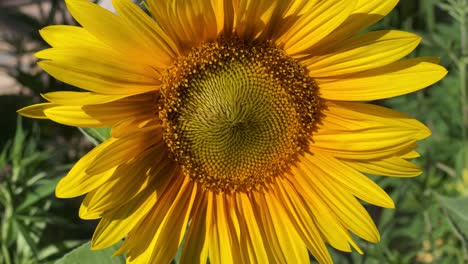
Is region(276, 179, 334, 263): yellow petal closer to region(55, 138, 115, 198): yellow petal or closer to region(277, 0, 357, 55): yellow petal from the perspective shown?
region(277, 0, 357, 55): yellow petal

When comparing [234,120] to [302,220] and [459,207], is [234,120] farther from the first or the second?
[459,207]

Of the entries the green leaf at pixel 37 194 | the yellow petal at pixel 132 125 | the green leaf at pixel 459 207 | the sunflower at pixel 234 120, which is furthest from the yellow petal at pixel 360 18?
the green leaf at pixel 37 194

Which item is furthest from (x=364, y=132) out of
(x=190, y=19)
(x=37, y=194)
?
(x=37, y=194)

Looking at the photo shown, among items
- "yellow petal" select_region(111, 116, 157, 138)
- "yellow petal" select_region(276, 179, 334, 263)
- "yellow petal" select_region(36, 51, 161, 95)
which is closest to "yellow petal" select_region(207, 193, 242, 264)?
"yellow petal" select_region(276, 179, 334, 263)

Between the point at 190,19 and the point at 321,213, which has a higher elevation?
the point at 190,19

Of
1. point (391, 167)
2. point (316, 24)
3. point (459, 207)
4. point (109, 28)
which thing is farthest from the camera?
point (459, 207)

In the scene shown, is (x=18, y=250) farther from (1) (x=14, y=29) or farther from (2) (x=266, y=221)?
(1) (x=14, y=29)

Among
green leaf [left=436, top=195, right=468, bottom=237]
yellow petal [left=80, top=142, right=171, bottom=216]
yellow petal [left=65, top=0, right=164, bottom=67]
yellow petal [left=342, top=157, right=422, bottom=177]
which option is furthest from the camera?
green leaf [left=436, top=195, right=468, bottom=237]

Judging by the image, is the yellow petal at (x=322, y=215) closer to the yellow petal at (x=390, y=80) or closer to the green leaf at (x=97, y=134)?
the yellow petal at (x=390, y=80)
